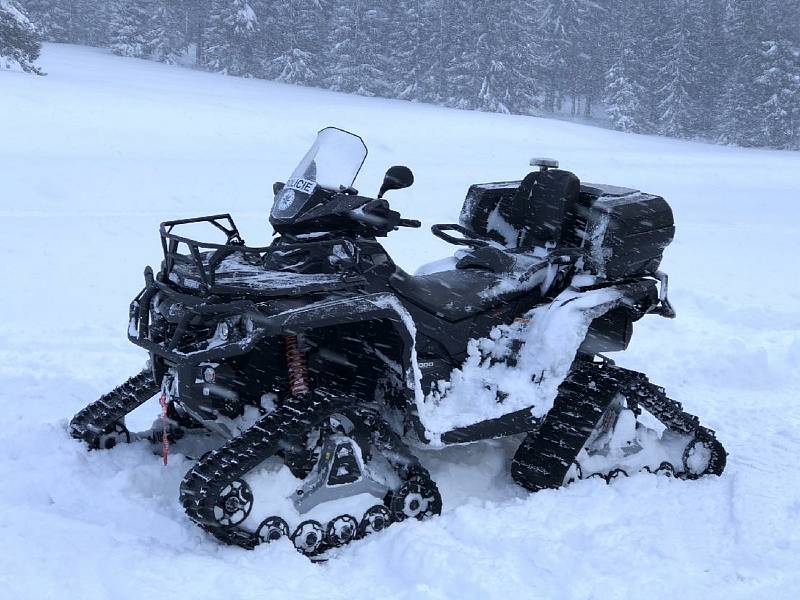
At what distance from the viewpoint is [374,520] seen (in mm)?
4113

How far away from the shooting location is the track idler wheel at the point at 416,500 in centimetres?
420

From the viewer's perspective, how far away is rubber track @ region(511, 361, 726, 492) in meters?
4.82

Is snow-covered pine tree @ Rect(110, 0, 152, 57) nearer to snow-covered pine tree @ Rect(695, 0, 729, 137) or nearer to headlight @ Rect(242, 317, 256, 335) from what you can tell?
snow-covered pine tree @ Rect(695, 0, 729, 137)

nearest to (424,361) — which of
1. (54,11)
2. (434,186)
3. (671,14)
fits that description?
(434,186)

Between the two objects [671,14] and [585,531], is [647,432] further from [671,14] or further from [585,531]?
[671,14]

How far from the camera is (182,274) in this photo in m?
4.20

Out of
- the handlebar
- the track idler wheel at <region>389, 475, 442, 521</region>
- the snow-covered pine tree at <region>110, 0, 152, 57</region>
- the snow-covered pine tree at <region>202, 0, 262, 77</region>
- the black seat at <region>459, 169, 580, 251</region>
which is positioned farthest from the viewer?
the snow-covered pine tree at <region>110, 0, 152, 57</region>

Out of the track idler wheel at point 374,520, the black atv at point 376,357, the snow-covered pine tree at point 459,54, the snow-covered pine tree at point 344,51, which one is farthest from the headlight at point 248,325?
the snow-covered pine tree at point 344,51

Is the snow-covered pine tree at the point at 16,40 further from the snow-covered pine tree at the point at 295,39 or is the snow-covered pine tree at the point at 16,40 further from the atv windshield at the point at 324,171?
the atv windshield at the point at 324,171

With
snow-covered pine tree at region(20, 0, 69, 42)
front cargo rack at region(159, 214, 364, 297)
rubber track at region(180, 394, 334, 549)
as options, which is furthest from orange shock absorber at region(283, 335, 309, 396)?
snow-covered pine tree at region(20, 0, 69, 42)

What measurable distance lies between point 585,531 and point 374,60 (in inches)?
1612

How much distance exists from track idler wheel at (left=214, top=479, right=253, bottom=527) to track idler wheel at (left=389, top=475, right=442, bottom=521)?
772 millimetres

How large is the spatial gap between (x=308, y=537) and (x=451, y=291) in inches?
68.4

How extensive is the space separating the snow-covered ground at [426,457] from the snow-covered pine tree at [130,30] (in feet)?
89.8
